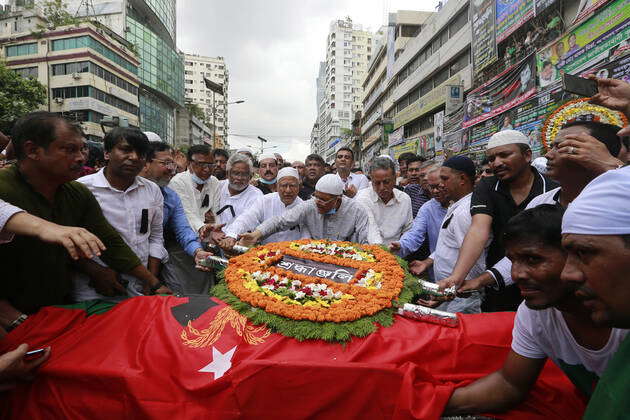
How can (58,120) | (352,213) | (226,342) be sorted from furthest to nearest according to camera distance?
(352,213)
(58,120)
(226,342)

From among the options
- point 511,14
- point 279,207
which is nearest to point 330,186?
point 279,207

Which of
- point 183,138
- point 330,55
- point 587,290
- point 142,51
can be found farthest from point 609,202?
point 330,55

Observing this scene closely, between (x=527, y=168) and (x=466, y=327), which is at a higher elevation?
(x=527, y=168)

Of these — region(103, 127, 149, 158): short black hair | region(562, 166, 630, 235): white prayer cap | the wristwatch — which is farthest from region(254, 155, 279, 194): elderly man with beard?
region(562, 166, 630, 235): white prayer cap

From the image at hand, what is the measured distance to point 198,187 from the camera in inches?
194

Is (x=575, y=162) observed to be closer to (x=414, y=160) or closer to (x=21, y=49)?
(x=414, y=160)

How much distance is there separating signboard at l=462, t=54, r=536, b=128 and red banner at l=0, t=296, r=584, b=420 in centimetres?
1093

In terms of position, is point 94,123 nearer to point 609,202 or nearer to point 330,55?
point 609,202

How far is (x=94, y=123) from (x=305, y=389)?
→ 3848 cm

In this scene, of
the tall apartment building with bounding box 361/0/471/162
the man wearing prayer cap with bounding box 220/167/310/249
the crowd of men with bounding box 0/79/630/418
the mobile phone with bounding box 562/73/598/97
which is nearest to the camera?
the crowd of men with bounding box 0/79/630/418

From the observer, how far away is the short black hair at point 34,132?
2.15 meters

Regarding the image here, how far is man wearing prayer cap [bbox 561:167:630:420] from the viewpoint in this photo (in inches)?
42.1

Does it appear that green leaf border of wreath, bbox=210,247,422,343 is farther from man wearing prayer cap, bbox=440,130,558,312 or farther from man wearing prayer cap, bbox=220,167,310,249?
man wearing prayer cap, bbox=220,167,310,249

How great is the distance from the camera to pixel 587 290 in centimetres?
117
